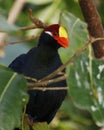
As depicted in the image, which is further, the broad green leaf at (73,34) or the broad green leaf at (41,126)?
the broad green leaf at (41,126)

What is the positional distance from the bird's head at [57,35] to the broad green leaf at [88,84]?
0.19m

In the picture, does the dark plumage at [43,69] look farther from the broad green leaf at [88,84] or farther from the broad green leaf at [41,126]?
the broad green leaf at [88,84]

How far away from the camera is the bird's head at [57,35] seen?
1.93m

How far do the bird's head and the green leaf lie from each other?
0.67 ft

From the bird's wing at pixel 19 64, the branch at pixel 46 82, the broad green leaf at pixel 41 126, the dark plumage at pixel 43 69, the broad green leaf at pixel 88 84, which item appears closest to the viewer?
the broad green leaf at pixel 88 84

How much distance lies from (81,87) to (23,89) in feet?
0.86

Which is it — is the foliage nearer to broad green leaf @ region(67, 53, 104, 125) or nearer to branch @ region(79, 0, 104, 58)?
broad green leaf @ region(67, 53, 104, 125)

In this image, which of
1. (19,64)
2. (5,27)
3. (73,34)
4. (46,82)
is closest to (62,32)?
(73,34)

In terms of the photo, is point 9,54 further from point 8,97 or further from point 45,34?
point 8,97

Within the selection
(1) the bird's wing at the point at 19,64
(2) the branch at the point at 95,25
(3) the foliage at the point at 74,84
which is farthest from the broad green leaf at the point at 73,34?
(1) the bird's wing at the point at 19,64

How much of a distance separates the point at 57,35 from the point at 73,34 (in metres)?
0.24

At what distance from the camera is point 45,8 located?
12.4 ft

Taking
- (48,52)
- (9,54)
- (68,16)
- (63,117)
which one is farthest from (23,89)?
(63,117)

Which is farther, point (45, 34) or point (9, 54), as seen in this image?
point (9, 54)
